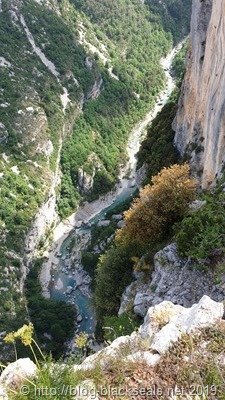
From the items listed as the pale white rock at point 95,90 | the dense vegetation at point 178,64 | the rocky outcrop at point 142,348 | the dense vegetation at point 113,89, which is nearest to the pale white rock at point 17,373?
the rocky outcrop at point 142,348

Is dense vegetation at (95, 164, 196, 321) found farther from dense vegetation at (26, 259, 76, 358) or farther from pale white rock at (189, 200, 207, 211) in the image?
dense vegetation at (26, 259, 76, 358)

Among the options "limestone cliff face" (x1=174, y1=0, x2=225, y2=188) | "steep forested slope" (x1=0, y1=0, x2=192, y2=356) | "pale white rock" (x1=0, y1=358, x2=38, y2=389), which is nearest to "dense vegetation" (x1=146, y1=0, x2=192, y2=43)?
"steep forested slope" (x1=0, y1=0, x2=192, y2=356)

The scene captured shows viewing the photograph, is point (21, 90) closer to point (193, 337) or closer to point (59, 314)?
point (59, 314)

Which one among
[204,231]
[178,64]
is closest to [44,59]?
[178,64]

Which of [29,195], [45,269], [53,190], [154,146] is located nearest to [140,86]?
[53,190]

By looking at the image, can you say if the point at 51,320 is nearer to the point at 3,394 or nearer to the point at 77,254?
the point at 77,254

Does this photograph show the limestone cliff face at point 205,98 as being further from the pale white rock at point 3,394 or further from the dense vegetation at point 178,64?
the dense vegetation at point 178,64

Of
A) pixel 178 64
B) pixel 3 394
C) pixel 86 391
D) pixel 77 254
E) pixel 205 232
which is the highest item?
pixel 178 64
